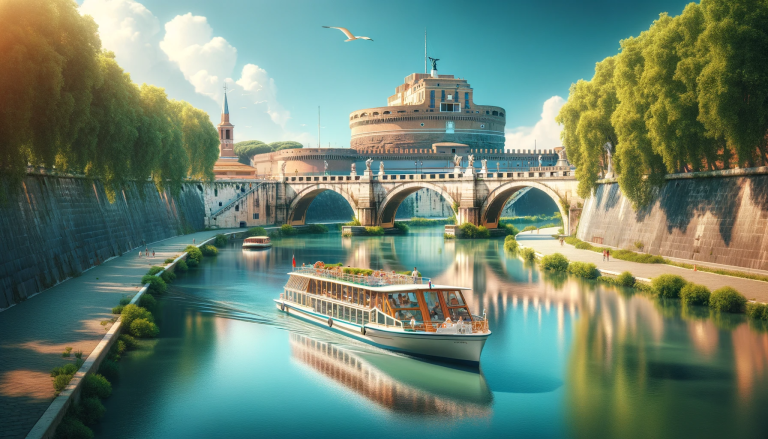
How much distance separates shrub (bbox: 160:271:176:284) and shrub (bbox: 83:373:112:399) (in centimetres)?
1451

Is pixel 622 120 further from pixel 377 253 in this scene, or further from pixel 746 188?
pixel 377 253

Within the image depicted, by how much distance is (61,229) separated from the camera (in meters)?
25.7

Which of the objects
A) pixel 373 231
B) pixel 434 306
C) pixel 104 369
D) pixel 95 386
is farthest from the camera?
pixel 373 231

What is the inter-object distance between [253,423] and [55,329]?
6214 millimetres

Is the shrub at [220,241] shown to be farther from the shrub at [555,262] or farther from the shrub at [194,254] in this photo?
the shrub at [555,262]

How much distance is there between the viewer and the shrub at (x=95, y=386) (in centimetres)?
1290

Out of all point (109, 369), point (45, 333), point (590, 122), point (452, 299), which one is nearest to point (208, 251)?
point (590, 122)

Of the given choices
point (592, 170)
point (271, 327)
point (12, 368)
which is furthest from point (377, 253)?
point (12, 368)

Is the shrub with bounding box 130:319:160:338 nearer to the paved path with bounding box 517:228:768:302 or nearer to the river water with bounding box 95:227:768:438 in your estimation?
the river water with bounding box 95:227:768:438

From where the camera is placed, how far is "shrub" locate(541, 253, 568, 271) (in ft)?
110

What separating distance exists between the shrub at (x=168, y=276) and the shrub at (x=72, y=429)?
16810mm

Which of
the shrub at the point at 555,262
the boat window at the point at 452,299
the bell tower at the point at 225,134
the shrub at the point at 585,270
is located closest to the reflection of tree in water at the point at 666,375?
the boat window at the point at 452,299

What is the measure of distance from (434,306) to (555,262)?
16.9 metres

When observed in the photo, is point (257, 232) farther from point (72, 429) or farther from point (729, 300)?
point (72, 429)
